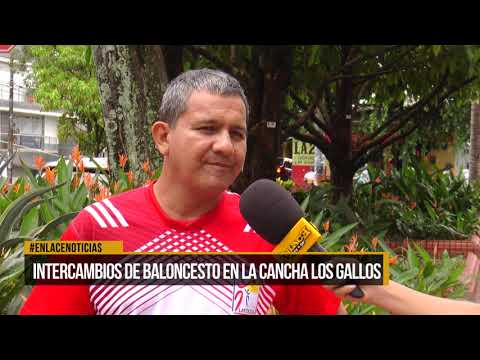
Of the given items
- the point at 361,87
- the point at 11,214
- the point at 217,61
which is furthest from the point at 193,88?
the point at 361,87

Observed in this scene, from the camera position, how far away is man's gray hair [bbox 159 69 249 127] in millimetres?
1708

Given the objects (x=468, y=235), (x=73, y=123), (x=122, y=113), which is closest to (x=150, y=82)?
(x=122, y=113)

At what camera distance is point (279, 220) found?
1452 millimetres

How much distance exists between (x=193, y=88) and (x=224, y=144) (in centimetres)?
18

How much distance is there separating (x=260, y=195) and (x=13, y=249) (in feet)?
5.26

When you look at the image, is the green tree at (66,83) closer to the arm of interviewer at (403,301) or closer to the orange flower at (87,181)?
the orange flower at (87,181)

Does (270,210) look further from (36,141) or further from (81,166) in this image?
(36,141)

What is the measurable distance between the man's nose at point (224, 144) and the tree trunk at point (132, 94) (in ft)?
8.72

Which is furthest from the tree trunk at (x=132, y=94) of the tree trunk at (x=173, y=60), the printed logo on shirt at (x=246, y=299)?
the printed logo on shirt at (x=246, y=299)

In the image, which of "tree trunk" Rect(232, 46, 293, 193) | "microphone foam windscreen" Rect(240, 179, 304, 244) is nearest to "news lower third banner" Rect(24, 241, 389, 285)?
"microphone foam windscreen" Rect(240, 179, 304, 244)

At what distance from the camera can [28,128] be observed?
119 ft

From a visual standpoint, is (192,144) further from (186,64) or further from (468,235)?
A: (468,235)

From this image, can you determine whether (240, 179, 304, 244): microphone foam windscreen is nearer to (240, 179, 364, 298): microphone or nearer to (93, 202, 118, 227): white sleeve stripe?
(240, 179, 364, 298): microphone

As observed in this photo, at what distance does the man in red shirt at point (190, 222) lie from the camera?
5.47 feet
